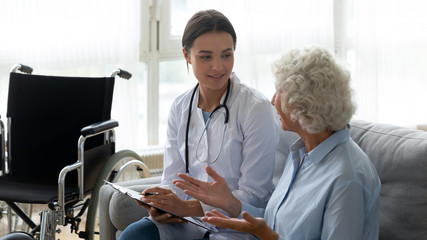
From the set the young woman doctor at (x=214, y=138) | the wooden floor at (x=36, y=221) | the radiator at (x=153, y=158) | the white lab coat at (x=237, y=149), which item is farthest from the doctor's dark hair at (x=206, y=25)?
the radiator at (x=153, y=158)

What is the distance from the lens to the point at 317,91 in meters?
1.48

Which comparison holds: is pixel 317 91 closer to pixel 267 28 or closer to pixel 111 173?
pixel 111 173

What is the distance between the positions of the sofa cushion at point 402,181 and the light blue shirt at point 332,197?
26cm

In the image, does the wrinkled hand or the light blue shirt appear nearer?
the light blue shirt

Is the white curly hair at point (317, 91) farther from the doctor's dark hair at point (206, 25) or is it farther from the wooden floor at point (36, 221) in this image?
the wooden floor at point (36, 221)

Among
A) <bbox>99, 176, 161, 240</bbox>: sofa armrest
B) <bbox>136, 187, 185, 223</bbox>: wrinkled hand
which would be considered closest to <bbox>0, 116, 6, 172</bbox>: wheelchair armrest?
<bbox>99, 176, 161, 240</bbox>: sofa armrest

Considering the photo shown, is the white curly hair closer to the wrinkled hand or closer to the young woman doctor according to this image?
the young woman doctor

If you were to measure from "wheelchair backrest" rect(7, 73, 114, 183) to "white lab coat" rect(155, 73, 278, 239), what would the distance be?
0.77 metres

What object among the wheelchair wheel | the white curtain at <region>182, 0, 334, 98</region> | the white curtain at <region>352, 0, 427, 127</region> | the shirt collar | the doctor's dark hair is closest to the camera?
the shirt collar

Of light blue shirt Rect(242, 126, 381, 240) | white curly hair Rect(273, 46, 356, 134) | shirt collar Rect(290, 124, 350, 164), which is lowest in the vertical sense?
light blue shirt Rect(242, 126, 381, 240)

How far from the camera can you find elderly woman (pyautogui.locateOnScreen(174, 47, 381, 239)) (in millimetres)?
1417

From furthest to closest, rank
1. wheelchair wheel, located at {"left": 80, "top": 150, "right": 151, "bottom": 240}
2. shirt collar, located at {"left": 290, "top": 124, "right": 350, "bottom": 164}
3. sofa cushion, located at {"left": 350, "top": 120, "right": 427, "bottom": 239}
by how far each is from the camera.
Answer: wheelchair wheel, located at {"left": 80, "top": 150, "right": 151, "bottom": 240} < sofa cushion, located at {"left": 350, "top": 120, "right": 427, "bottom": 239} < shirt collar, located at {"left": 290, "top": 124, "right": 350, "bottom": 164}

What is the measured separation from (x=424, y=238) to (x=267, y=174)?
21.1 inches

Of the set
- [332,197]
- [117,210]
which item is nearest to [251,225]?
[332,197]
